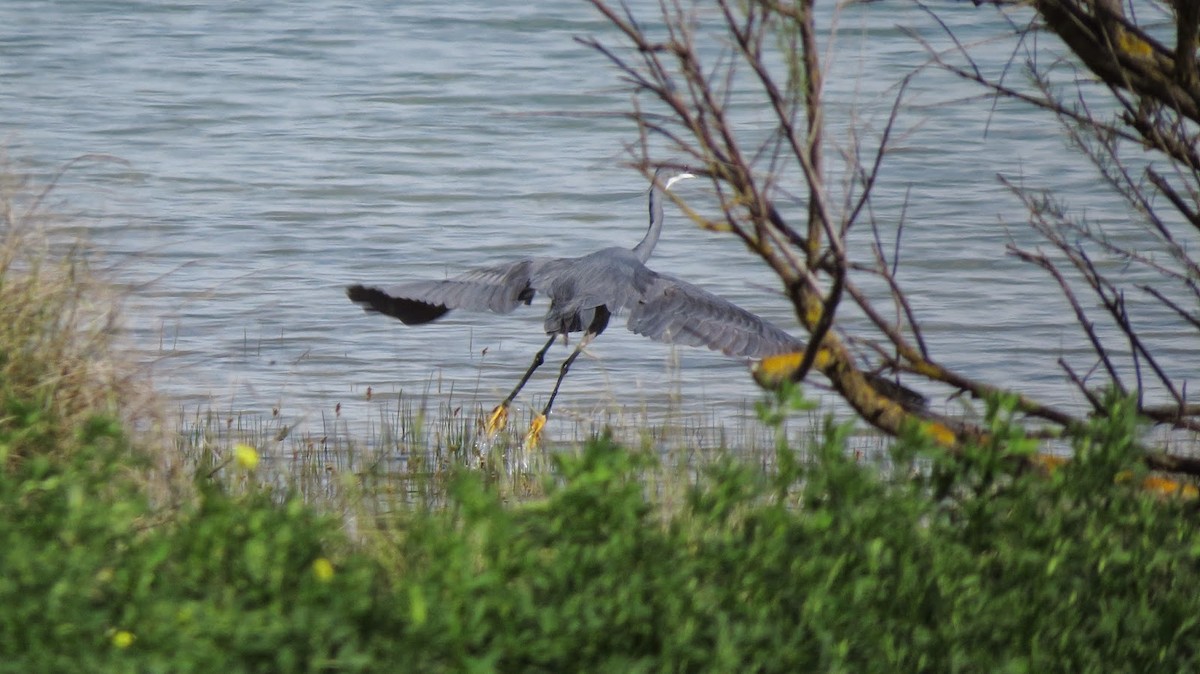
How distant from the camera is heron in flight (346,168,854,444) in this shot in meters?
6.14

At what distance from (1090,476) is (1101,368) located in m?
5.45

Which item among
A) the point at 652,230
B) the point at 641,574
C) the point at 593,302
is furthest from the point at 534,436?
the point at 641,574

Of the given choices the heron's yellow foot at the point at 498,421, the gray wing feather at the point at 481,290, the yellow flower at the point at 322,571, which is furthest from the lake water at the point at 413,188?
the yellow flower at the point at 322,571

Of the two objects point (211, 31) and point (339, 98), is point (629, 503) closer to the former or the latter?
point (339, 98)

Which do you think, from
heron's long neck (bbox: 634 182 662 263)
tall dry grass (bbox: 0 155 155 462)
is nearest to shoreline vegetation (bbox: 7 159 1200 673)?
tall dry grass (bbox: 0 155 155 462)

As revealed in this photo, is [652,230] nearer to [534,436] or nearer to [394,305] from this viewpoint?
[394,305]

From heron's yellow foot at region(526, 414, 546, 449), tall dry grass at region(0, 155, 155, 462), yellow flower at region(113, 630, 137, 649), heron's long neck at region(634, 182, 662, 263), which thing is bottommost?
heron's yellow foot at region(526, 414, 546, 449)

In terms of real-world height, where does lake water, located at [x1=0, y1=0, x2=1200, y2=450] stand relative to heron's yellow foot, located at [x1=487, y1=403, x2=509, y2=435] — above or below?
above

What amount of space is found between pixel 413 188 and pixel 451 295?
6.69m

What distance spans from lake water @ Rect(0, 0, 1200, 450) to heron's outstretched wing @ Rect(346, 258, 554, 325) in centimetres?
49

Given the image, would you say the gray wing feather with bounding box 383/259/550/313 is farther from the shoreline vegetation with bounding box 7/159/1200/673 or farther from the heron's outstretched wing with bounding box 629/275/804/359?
the shoreline vegetation with bounding box 7/159/1200/673

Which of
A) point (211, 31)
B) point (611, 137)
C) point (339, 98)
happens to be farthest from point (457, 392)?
point (211, 31)

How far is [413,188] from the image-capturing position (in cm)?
1288

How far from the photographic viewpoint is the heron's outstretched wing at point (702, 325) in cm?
612
